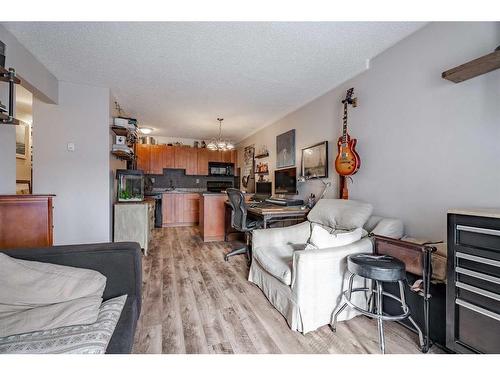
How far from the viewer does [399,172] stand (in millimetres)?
2117

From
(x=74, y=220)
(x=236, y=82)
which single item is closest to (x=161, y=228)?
(x=74, y=220)

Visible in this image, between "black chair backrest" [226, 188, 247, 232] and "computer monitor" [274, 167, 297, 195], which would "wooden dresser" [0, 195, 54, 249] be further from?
"computer monitor" [274, 167, 297, 195]

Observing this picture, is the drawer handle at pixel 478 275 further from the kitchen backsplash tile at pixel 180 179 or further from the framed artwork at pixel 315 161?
the kitchen backsplash tile at pixel 180 179

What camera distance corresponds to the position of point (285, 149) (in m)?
4.11

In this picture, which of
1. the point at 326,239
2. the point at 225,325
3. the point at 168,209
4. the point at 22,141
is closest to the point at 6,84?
the point at 22,141

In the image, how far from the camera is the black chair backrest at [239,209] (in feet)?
10.1

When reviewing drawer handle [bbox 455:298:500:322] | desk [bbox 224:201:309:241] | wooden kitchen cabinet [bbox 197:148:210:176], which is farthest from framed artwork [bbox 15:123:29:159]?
drawer handle [bbox 455:298:500:322]

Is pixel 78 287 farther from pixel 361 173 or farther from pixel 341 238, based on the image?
pixel 361 173

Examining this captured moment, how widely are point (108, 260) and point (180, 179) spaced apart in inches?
224

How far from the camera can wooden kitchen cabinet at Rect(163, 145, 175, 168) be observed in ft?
20.5

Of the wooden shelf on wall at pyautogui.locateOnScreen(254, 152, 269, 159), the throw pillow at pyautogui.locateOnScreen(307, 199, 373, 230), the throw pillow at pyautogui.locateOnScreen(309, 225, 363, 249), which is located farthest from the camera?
the wooden shelf on wall at pyautogui.locateOnScreen(254, 152, 269, 159)

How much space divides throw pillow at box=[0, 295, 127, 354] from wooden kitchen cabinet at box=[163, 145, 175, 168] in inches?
222

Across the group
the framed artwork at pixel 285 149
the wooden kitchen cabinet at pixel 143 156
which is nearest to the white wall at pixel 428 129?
the framed artwork at pixel 285 149
